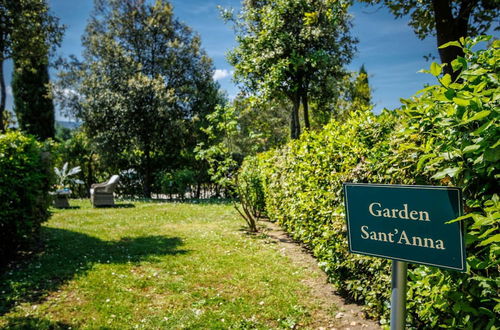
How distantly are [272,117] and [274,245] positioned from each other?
1047 inches

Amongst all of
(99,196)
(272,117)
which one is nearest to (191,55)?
(99,196)

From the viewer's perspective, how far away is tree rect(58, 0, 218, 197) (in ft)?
59.2

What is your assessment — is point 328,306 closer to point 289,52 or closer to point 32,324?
point 32,324

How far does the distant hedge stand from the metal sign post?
20.8 ft

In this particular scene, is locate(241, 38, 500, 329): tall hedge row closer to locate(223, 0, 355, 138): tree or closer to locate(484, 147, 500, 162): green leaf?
locate(484, 147, 500, 162): green leaf

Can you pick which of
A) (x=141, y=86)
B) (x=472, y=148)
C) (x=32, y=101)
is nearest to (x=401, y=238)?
(x=472, y=148)

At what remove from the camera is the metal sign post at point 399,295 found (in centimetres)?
184

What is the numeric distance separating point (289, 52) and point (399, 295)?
13390mm

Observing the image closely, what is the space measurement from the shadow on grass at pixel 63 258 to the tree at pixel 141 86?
10.3 m

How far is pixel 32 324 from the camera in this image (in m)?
3.83

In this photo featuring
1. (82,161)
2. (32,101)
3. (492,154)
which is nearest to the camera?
(492,154)

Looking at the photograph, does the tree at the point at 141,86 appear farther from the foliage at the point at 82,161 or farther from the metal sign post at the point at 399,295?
the metal sign post at the point at 399,295

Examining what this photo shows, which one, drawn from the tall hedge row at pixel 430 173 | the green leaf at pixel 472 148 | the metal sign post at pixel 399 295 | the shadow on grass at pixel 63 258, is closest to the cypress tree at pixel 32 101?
the shadow on grass at pixel 63 258

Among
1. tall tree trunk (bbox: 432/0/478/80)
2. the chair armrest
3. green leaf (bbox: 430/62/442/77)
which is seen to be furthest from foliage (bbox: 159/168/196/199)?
green leaf (bbox: 430/62/442/77)
